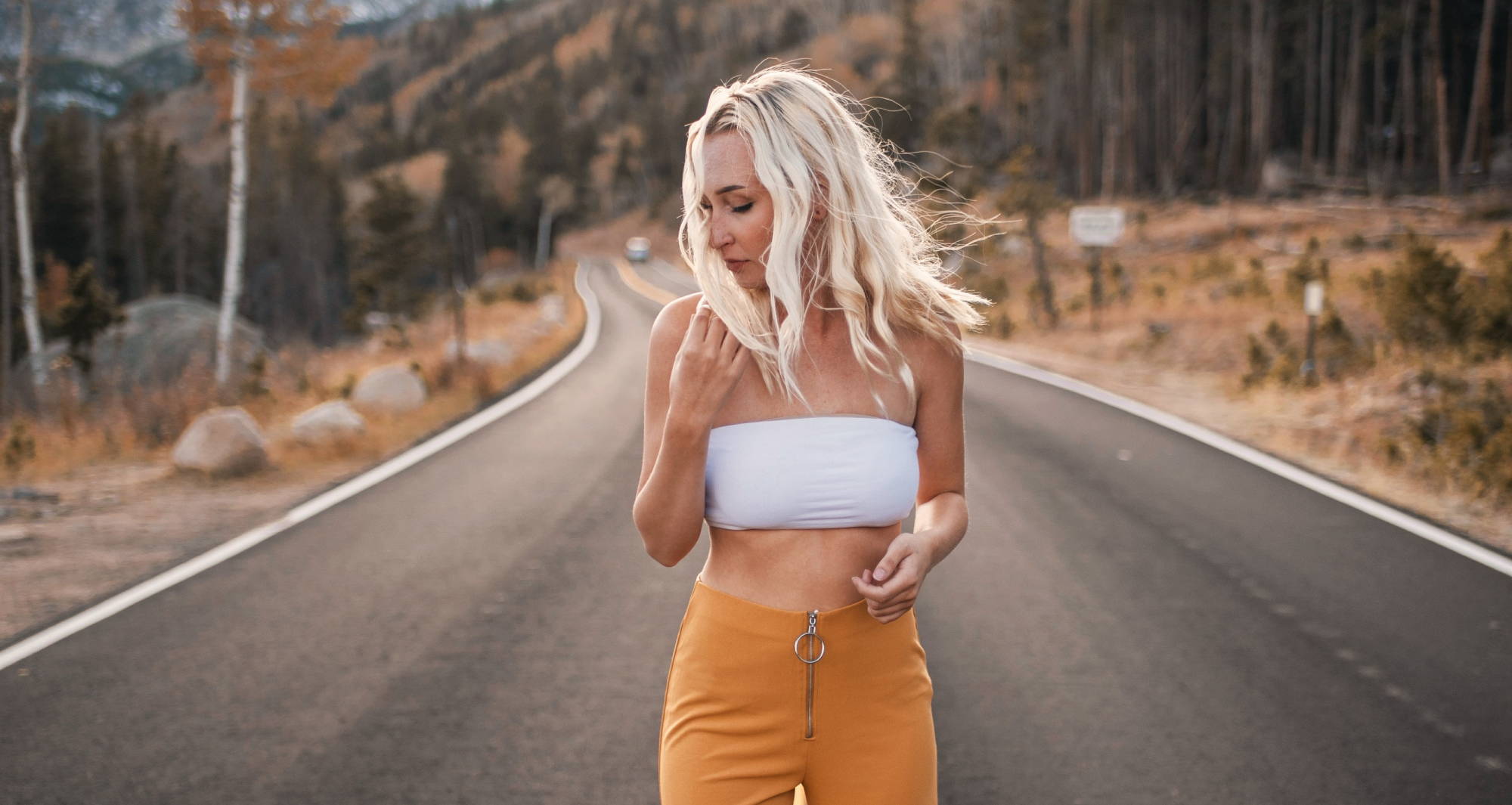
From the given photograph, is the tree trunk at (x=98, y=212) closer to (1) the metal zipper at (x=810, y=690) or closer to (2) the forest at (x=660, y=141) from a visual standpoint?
(2) the forest at (x=660, y=141)

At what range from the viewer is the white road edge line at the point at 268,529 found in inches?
202

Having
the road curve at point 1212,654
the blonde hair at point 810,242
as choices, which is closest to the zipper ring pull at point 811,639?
the blonde hair at point 810,242

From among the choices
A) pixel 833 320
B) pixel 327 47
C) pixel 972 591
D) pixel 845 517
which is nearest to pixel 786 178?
pixel 833 320

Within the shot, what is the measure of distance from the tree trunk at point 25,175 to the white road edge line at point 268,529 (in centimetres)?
1358

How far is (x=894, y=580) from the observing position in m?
1.75

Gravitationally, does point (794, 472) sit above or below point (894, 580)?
above

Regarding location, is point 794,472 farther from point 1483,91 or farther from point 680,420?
point 1483,91

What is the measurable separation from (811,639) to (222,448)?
339 inches

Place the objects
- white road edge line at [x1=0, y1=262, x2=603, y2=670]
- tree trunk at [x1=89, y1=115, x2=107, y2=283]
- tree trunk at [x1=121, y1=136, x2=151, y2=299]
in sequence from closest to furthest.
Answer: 1. white road edge line at [x1=0, y1=262, x2=603, y2=670]
2. tree trunk at [x1=89, y1=115, x2=107, y2=283]
3. tree trunk at [x1=121, y1=136, x2=151, y2=299]

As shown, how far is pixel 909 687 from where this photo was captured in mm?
1899

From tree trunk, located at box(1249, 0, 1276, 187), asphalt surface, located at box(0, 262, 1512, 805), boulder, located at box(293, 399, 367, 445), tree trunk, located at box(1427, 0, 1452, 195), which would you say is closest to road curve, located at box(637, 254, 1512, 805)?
asphalt surface, located at box(0, 262, 1512, 805)

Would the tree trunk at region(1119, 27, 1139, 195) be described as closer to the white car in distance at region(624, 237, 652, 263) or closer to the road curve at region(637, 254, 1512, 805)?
the white car in distance at region(624, 237, 652, 263)

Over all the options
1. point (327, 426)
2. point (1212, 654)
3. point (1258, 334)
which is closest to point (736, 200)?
point (1212, 654)

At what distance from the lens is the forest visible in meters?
28.7
